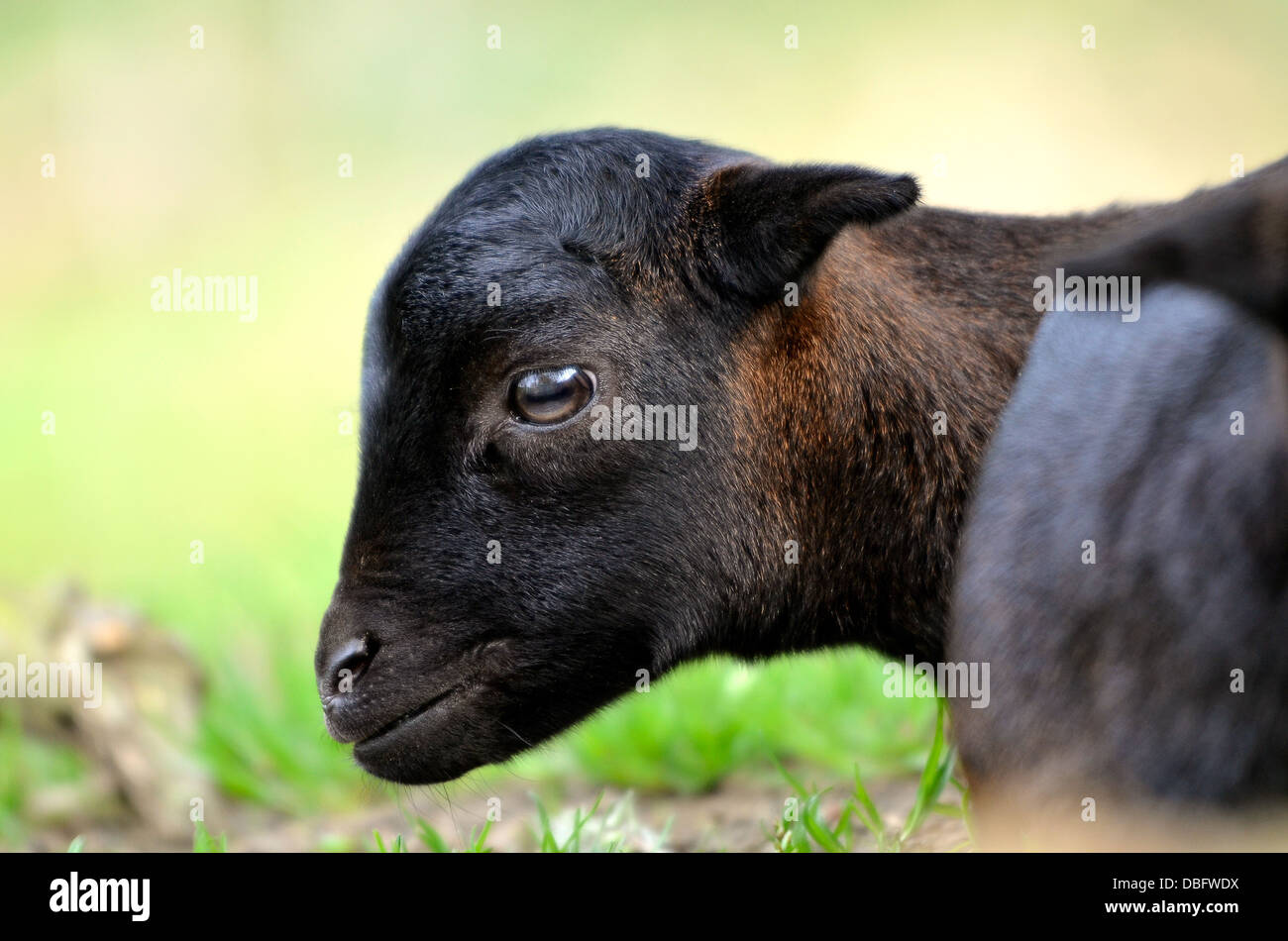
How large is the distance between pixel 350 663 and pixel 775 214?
5.31 ft

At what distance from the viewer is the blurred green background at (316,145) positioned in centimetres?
1206

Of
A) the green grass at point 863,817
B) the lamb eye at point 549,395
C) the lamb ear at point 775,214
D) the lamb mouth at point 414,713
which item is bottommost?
the green grass at point 863,817

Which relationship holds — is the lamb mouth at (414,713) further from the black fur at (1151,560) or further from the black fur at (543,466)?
the black fur at (1151,560)

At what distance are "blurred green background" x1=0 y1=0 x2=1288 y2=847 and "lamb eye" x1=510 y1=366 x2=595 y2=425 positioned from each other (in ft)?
20.4

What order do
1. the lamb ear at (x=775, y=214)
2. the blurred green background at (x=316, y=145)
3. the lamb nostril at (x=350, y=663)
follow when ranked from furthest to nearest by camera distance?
the blurred green background at (x=316, y=145) < the lamb nostril at (x=350, y=663) < the lamb ear at (x=775, y=214)

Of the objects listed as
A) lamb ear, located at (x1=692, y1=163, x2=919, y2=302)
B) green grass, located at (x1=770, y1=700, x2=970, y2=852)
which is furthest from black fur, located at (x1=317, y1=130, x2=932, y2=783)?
green grass, located at (x1=770, y1=700, x2=970, y2=852)

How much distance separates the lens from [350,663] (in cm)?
381

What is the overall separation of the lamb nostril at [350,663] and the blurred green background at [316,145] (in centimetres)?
603

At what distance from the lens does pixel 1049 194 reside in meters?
12.6

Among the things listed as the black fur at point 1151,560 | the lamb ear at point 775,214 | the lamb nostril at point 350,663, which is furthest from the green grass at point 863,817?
the lamb ear at point 775,214

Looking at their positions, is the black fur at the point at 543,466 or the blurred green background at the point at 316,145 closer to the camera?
the black fur at the point at 543,466

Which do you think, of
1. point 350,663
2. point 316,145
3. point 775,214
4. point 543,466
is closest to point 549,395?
point 543,466

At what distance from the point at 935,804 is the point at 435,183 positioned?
11.5 metres

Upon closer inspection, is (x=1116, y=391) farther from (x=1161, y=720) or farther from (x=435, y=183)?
(x=435, y=183)
